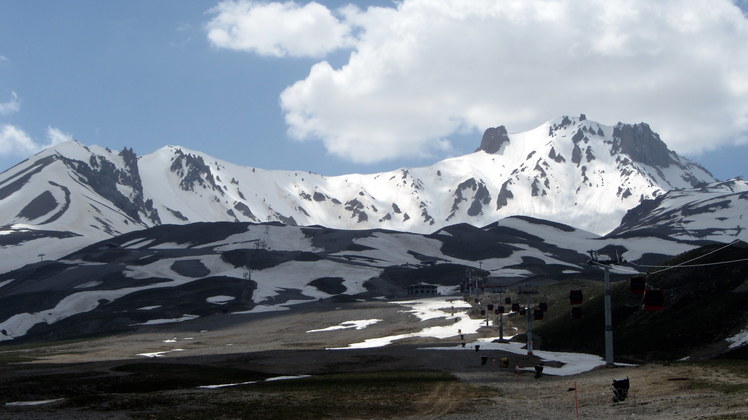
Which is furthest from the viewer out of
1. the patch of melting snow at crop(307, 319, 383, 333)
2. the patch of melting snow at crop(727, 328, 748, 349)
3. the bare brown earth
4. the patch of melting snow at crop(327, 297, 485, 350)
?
the patch of melting snow at crop(307, 319, 383, 333)

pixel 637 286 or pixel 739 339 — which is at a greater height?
pixel 637 286

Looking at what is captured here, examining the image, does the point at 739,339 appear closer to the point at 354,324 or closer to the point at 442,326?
the point at 442,326

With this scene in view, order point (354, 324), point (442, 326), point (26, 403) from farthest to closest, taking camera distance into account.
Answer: point (354, 324), point (442, 326), point (26, 403)

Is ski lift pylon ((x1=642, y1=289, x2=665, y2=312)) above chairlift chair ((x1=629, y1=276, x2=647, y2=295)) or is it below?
below

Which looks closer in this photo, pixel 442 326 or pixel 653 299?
pixel 653 299

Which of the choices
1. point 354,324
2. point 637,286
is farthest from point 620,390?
point 354,324

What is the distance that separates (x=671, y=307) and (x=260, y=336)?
83949 mm

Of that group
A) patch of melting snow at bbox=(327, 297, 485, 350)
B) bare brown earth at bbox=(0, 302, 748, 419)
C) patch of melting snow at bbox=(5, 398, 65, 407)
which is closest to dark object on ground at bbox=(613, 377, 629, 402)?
bare brown earth at bbox=(0, 302, 748, 419)

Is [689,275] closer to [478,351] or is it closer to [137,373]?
[478,351]

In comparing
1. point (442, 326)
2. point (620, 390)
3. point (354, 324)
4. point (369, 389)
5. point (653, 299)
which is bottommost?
point (369, 389)

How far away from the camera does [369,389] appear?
5972 centimetres

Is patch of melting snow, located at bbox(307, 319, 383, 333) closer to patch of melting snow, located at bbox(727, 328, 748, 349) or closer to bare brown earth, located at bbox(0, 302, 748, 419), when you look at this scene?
bare brown earth, located at bbox(0, 302, 748, 419)

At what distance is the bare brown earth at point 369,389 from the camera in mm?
45906

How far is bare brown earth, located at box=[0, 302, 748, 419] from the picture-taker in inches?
1807
